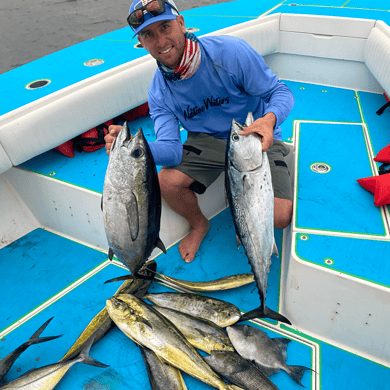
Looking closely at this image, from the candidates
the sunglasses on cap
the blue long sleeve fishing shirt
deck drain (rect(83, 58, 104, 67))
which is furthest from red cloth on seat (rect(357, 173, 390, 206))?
deck drain (rect(83, 58, 104, 67))

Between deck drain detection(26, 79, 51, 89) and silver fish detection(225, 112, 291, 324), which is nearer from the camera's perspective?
silver fish detection(225, 112, 291, 324)

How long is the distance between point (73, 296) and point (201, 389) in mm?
1049

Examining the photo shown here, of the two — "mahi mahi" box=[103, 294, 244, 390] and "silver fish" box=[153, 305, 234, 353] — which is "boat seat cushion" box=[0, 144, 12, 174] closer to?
"mahi mahi" box=[103, 294, 244, 390]

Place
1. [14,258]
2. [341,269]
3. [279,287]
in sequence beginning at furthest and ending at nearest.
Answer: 1. [14,258]
2. [279,287]
3. [341,269]

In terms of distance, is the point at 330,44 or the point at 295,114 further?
the point at 330,44

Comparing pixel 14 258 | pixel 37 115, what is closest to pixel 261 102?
pixel 37 115

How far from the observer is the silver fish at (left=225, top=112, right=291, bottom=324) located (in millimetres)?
1350

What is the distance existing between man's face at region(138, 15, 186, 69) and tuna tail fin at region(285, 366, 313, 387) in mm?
1670

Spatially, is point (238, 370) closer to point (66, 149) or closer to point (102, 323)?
point (102, 323)

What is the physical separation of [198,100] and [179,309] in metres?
1.25

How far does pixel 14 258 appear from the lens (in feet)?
8.29

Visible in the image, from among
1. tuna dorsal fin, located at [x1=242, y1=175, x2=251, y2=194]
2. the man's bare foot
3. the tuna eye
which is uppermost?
the tuna eye

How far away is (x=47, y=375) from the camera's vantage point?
157 cm

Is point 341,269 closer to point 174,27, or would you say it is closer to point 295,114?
point 174,27
